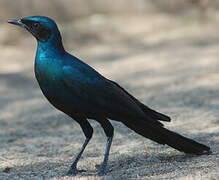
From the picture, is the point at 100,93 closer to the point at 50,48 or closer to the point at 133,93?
the point at 50,48

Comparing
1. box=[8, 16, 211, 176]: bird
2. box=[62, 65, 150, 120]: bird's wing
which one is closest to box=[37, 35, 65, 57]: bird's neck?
box=[8, 16, 211, 176]: bird

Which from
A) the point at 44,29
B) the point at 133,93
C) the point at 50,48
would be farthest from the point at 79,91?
the point at 133,93

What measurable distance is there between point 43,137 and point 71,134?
1.06 ft

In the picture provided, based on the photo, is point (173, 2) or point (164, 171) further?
point (173, 2)

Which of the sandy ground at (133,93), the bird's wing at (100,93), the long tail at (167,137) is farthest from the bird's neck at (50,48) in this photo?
the sandy ground at (133,93)

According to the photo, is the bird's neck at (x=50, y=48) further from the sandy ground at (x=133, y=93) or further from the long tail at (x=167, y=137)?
the sandy ground at (x=133, y=93)

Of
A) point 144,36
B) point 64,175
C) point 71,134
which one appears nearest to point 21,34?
point 144,36

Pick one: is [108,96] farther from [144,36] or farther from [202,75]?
[144,36]

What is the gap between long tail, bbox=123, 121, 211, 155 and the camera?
5.18 meters

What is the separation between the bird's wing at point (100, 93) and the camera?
4.84 meters

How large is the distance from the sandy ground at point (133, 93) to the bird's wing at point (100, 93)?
1.54ft

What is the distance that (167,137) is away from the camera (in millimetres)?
5262

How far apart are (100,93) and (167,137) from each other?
2.33ft

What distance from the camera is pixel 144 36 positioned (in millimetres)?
12828
